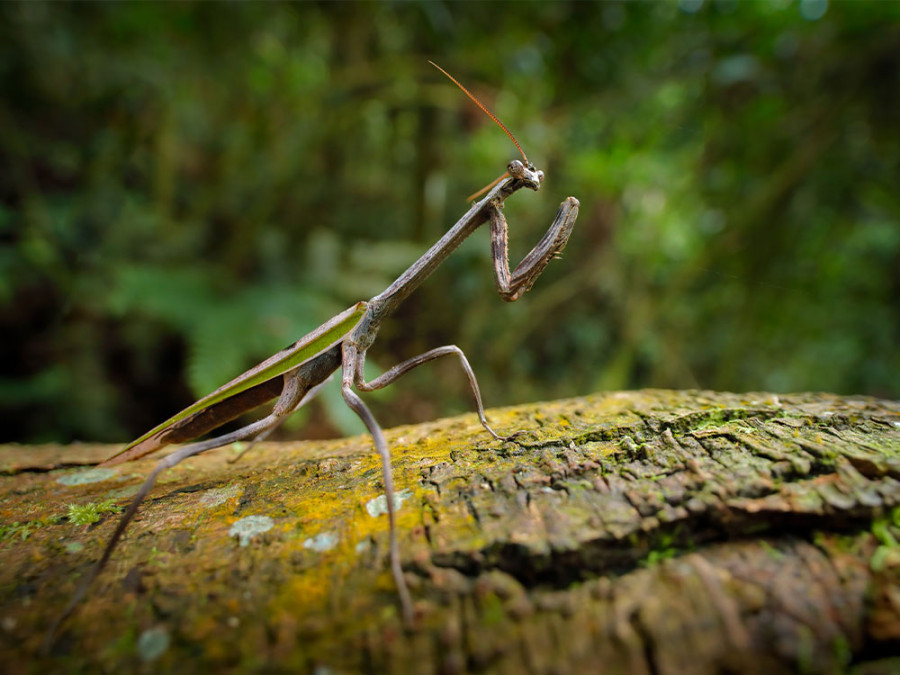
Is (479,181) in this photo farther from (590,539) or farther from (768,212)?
(590,539)

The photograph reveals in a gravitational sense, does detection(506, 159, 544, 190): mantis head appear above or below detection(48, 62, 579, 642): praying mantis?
above

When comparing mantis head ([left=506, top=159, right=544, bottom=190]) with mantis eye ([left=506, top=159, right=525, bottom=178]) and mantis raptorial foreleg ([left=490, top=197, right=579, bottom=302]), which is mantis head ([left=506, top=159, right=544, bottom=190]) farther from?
mantis raptorial foreleg ([left=490, top=197, right=579, bottom=302])

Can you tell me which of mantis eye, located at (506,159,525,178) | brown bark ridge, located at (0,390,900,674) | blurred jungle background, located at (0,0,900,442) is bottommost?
brown bark ridge, located at (0,390,900,674)

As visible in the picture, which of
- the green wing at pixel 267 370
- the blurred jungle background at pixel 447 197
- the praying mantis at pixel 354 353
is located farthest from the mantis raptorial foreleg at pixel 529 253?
the blurred jungle background at pixel 447 197

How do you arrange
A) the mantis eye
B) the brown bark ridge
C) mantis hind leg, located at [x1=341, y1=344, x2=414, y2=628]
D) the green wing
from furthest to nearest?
the green wing, the mantis eye, mantis hind leg, located at [x1=341, y1=344, x2=414, y2=628], the brown bark ridge

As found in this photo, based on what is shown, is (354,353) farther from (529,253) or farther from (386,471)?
(529,253)

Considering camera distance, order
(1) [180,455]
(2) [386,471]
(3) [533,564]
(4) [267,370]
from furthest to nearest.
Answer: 1. (4) [267,370]
2. (1) [180,455]
3. (2) [386,471]
4. (3) [533,564]

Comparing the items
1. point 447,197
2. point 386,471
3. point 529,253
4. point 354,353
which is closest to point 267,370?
point 354,353

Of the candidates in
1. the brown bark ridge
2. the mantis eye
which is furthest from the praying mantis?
the brown bark ridge
